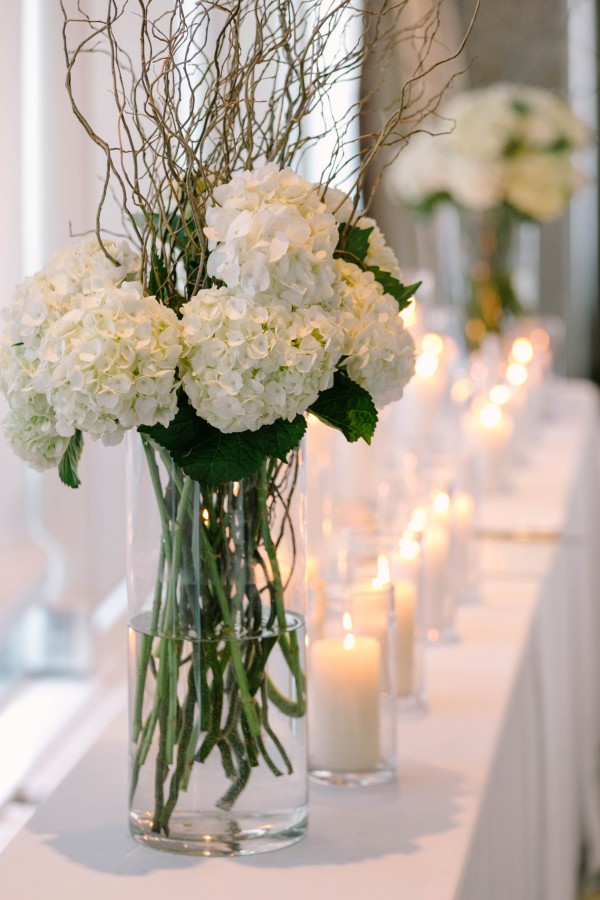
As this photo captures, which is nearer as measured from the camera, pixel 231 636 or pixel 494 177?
pixel 231 636

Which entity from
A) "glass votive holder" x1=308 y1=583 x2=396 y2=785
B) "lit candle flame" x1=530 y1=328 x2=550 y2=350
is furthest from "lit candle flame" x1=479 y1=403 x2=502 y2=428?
"glass votive holder" x1=308 y1=583 x2=396 y2=785

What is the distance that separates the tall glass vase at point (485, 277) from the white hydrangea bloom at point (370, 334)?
2907 mm

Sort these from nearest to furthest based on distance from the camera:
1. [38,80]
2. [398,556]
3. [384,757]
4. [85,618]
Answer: [384,757], [398,556], [38,80], [85,618]

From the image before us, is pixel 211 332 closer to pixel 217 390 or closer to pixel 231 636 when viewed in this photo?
pixel 217 390

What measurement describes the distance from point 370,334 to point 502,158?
294 centimetres

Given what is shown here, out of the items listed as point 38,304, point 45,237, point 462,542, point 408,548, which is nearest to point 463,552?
point 462,542

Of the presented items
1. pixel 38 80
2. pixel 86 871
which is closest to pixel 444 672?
pixel 86 871

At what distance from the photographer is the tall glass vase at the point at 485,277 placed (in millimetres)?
3818

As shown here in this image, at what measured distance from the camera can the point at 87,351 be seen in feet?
2.71

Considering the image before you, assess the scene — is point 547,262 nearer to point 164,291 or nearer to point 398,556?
point 398,556

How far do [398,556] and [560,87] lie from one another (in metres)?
5.06

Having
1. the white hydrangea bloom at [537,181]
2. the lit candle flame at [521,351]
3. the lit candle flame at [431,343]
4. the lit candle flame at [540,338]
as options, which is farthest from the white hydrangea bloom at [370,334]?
the white hydrangea bloom at [537,181]

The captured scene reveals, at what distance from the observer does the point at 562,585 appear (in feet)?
6.95

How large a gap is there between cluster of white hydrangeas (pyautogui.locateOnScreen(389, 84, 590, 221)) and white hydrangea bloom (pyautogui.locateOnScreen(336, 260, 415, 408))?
277 cm
